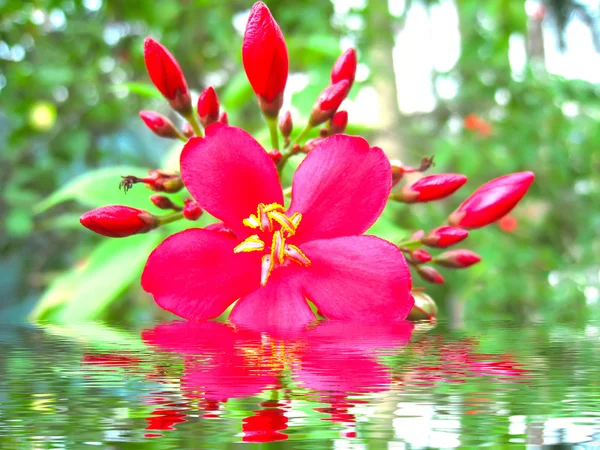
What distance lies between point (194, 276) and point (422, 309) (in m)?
0.15

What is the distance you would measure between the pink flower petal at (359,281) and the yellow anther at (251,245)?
30 millimetres

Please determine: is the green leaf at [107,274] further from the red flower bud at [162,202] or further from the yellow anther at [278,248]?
the yellow anther at [278,248]

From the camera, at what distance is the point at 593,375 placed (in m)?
0.24

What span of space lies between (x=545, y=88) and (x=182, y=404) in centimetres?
209

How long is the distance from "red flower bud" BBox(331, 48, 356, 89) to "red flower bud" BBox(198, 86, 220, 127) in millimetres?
98

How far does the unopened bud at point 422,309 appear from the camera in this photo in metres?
0.44

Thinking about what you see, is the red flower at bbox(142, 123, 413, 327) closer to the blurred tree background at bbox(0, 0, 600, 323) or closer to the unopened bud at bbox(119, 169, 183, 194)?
the unopened bud at bbox(119, 169, 183, 194)

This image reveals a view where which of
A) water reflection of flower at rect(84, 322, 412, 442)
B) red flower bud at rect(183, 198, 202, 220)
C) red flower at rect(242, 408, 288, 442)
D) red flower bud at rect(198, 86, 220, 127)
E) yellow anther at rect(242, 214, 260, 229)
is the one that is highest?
red flower bud at rect(198, 86, 220, 127)

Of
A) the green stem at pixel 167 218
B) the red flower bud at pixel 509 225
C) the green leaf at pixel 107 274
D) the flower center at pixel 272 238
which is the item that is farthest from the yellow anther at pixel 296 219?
the red flower bud at pixel 509 225

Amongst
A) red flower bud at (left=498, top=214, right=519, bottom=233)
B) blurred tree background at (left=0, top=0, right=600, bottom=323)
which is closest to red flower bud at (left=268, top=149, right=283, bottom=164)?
blurred tree background at (left=0, top=0, right=600, bottom=323)

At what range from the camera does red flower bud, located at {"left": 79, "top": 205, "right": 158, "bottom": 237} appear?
41cm

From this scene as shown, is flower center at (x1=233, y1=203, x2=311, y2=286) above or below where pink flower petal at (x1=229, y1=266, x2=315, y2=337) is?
above

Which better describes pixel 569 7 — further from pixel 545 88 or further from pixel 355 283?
pixel 355 283

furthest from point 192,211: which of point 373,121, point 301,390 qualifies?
point 373,121
